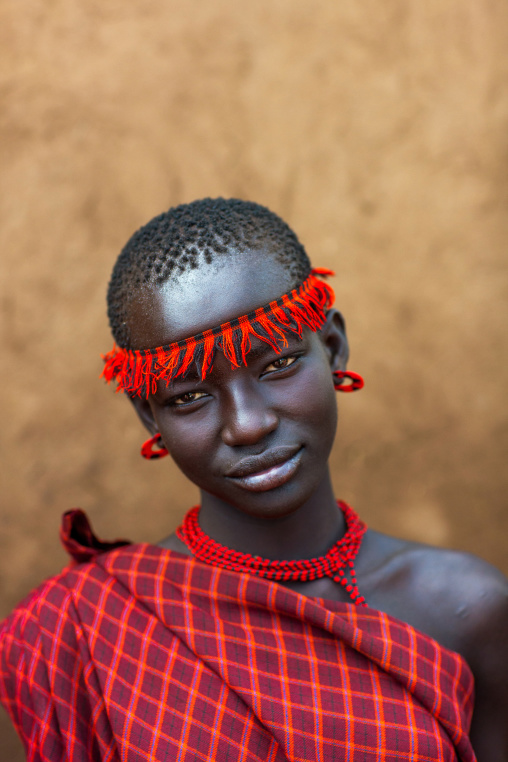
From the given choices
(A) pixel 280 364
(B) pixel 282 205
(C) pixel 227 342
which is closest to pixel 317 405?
(A) pixel 280 364

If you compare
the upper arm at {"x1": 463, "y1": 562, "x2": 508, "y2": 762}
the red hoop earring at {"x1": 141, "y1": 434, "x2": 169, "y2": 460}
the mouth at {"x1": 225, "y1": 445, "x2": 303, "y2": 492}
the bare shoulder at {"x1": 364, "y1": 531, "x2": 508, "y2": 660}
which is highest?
the red hoop earring at {"x1": 141, "y1": 434, "x2": 169, "y2": 460}

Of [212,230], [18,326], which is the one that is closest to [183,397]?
[212,230]

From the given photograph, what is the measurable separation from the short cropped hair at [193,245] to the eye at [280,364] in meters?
0.16

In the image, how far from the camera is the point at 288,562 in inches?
60.2

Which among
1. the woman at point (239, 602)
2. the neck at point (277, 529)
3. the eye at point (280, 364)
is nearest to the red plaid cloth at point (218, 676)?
the woman at point (239, 602)

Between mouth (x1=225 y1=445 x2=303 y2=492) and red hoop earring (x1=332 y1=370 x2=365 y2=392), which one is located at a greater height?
red hoop earring (x1=332 y1=370 x2=365 y2=392)

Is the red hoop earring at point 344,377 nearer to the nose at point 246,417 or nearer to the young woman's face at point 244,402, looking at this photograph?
the young woman's face at point 244,402

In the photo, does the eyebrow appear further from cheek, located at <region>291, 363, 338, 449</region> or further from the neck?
the neck

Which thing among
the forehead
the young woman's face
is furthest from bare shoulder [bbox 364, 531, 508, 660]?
the forehead

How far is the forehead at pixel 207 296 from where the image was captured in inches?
52.2

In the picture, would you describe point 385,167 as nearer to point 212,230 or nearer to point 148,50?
point 148,50

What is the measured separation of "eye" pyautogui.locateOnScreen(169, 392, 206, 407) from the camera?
1.38 meters

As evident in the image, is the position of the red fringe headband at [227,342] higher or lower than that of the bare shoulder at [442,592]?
higher

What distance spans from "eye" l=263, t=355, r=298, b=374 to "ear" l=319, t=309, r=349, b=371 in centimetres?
18
